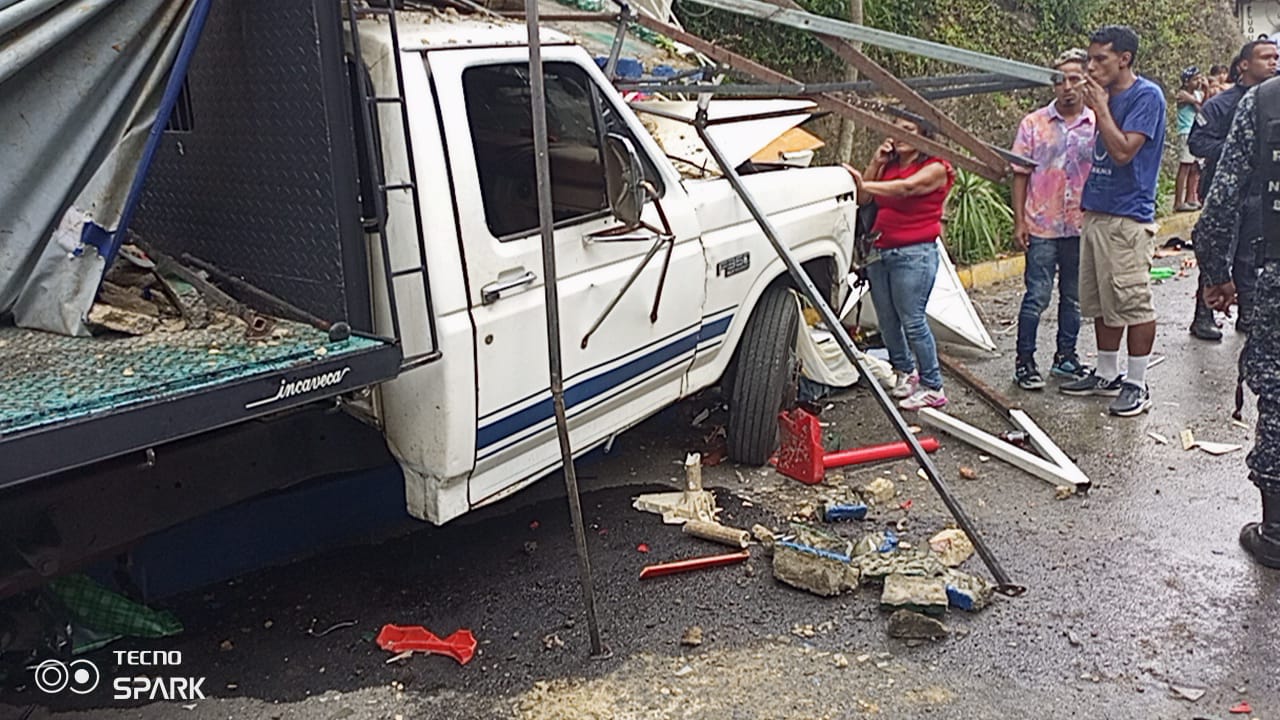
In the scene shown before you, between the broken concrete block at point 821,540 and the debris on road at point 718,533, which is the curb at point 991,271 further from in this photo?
the debris on road at point 718,533

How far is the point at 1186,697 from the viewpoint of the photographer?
3312 millimetres

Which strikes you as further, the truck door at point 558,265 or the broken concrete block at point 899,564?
the broken concrete block at point 899,564

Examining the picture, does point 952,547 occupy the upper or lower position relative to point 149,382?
lower

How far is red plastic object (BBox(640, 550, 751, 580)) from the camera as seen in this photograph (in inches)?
163

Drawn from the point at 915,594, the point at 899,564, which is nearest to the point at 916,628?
the point at 915,594

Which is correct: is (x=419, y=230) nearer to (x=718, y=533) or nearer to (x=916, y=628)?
(x=718, y=533)

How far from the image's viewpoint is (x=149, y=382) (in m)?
2.67

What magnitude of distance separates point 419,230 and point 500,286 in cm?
34

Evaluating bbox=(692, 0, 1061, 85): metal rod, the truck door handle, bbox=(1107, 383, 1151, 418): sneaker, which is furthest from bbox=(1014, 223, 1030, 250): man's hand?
the truck door handle

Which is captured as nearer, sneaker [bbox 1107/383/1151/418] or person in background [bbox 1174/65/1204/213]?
sneaker [bbox 1107/383/1151/418]

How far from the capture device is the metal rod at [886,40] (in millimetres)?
4168

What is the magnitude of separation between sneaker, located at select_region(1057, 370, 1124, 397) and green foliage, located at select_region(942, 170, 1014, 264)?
3.26 m

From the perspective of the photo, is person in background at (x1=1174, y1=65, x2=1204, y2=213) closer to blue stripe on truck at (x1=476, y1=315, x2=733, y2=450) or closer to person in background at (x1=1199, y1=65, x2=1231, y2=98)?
person in background at (x1=1199, y1=65, x2=1231, y2=98)

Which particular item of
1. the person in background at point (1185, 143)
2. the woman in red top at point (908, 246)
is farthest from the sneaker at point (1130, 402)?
the person in background at point (1185, 143)
